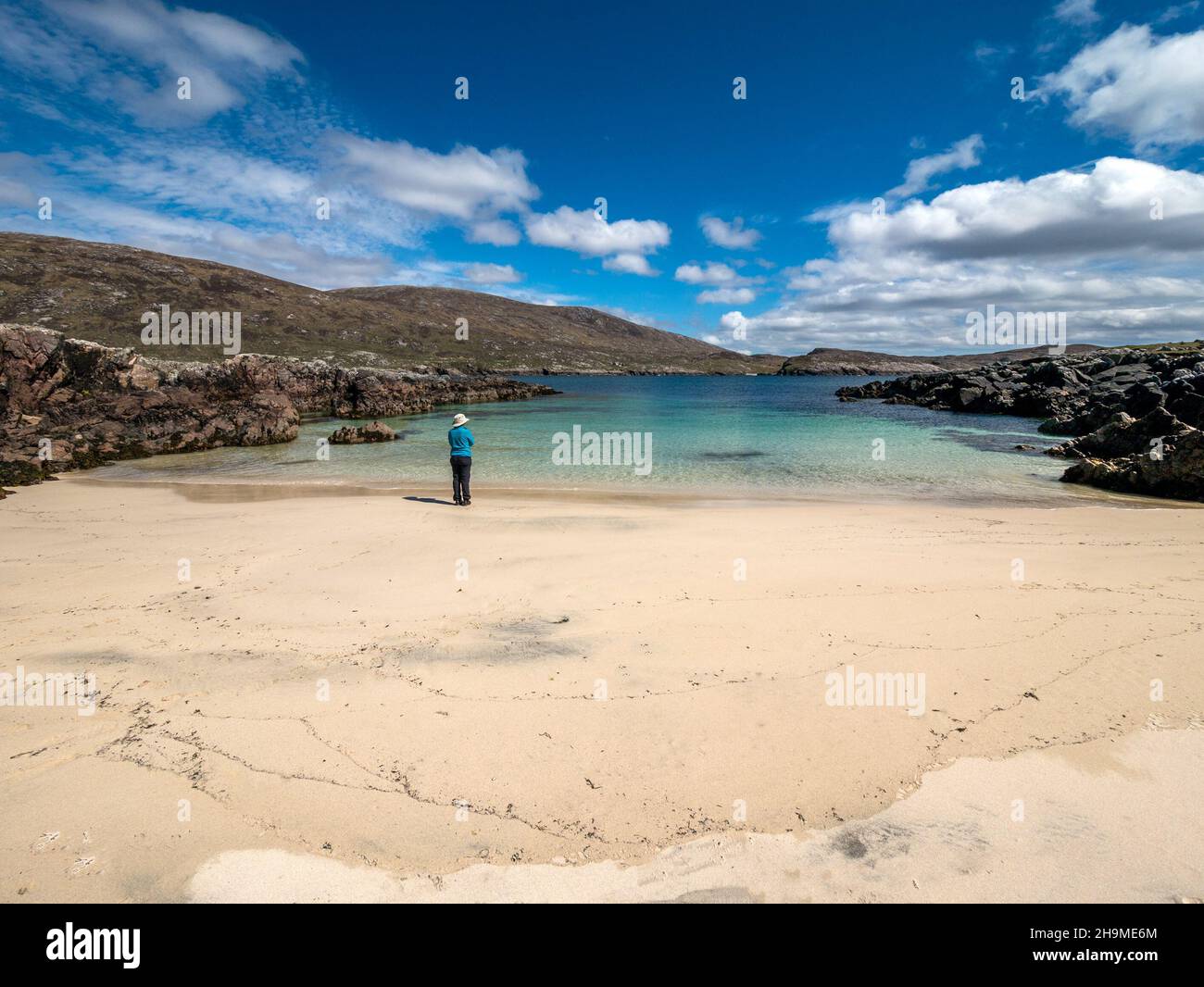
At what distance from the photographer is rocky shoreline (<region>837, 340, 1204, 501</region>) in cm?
1673

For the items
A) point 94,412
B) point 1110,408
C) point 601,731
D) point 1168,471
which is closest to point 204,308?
point 94,412

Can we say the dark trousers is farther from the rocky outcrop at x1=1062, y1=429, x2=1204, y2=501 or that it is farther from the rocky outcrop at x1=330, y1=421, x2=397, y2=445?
the rocky outcrop at x1=1062, y1=429, x2=1204, y2=501

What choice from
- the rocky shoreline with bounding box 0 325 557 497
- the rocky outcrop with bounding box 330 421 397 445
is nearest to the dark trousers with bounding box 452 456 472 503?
the rocky shoreline with bounding box 0 325 557 497

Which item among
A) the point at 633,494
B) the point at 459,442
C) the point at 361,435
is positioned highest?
the point at 361,435

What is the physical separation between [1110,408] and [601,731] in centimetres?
4072

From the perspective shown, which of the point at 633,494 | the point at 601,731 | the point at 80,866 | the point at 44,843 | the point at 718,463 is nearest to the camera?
the point at 80,866

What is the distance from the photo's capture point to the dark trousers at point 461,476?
50.0ft

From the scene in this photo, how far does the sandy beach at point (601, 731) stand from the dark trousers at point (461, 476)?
5.90 meters

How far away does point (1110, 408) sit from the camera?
1268 inches

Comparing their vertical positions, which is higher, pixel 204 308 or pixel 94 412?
pixel 204 308

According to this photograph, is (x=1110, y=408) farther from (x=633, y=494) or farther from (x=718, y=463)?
(x=633, y=494)

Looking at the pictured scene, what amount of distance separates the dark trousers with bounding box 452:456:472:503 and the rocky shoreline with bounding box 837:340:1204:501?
2023 centimetres
